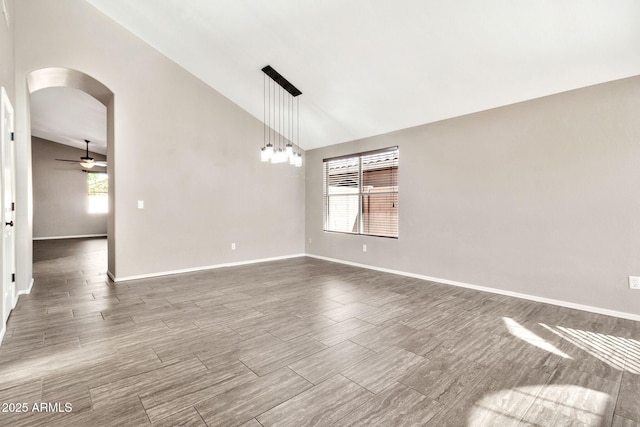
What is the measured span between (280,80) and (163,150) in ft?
7.21

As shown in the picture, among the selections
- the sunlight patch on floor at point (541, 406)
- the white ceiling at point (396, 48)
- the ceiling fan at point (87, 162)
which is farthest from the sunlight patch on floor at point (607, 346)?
the ceiling fan at point (87, 162)

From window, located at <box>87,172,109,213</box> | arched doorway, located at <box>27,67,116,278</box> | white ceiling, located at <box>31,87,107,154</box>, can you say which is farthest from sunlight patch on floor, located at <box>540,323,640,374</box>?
window, located at <box>87,172,109,213</box>

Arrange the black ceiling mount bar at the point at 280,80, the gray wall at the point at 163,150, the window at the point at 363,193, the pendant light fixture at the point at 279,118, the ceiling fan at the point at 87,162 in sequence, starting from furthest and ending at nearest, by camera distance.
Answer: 1. the ceiling fan at the point at 87,162
2. the window at the point at 363,193
3. the black ceiling mount bar at the point at 280,80
4. the pendant light fixture at the point at 279,118
5. the gray wall at the point at 163,150

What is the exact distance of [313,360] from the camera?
224 centimetres

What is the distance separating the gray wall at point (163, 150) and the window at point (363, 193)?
120 centimetres

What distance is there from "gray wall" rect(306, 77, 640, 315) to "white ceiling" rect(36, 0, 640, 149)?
11.4 inches

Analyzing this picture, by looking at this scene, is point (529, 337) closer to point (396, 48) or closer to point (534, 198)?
point (534, 198)

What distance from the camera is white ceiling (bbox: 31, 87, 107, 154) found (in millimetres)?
5836

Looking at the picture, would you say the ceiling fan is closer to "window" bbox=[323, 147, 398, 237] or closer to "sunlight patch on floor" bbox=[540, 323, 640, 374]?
"window" bbox=[323, 147, 398, 237]

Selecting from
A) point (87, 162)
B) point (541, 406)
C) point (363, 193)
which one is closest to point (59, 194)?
point (87, 162)

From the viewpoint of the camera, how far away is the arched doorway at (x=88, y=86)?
4039 millimetres

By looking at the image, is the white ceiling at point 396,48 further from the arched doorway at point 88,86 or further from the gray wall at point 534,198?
the arched doorway at point 88,86

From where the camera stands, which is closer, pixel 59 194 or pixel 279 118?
pixel 279 118

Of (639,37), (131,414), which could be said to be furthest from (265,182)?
(639,37)
